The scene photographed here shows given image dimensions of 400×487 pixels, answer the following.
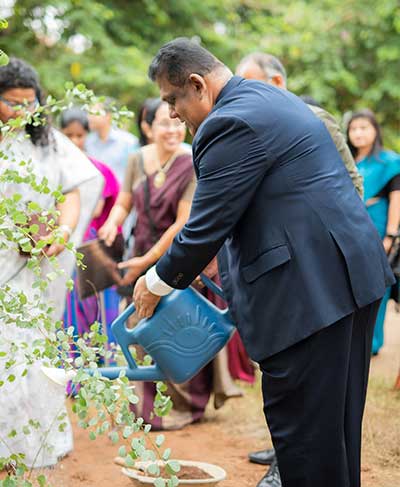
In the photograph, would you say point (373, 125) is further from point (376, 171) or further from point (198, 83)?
point (198, 83)

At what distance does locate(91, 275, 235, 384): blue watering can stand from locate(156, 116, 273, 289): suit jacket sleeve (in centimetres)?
47

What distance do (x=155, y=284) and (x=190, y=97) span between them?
604mm

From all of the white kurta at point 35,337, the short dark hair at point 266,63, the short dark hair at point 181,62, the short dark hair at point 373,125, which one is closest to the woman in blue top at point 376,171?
the short dark hair at point 373,125

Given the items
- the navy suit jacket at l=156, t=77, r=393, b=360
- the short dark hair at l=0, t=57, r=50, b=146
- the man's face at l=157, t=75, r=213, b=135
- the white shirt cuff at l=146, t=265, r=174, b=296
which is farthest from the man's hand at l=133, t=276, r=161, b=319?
the short dark hair at l=0, t=57, r=50, b=146

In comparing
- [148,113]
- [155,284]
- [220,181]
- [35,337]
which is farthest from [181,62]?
[148,113]

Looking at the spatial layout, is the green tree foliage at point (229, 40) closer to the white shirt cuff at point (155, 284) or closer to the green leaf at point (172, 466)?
the white shirt cuff at point (155, 284)

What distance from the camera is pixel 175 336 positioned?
3117 mm

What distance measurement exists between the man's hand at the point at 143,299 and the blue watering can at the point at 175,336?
3.2 inches

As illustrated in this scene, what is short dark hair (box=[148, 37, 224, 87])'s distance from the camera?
2.68 metres

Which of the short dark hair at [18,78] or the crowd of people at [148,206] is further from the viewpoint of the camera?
the short dark hair at [18,78]

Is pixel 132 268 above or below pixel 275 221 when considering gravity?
below

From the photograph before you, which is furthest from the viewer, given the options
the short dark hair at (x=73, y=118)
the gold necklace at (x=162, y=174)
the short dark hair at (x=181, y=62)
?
the short dark hair at (x=73, y=118)

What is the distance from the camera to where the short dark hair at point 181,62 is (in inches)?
106

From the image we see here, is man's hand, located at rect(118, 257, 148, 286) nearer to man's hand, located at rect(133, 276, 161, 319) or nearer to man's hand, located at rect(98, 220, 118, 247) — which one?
man's hand, located at rect(98, 220, 118, 247)
